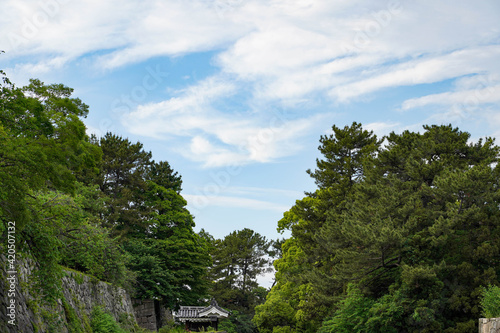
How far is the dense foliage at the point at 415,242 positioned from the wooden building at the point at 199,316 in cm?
883

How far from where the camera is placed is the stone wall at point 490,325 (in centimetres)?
1638

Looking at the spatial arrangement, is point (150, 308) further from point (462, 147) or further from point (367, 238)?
point (462, 147)

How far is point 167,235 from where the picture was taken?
3859 centimetres

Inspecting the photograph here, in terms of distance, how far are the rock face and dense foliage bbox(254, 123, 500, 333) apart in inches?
481

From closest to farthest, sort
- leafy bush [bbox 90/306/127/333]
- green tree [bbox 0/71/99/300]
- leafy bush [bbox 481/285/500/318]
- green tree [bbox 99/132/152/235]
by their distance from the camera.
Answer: green tree [bbox 0/71/99/300] < leafy bush [bbox 481/285/500/318] < leafy bush [bbox 90/306/127/333] < green tree [bbox 99/132/152/235]

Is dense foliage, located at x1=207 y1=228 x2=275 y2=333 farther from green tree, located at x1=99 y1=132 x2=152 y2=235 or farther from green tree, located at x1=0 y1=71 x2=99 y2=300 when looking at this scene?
green tree, located at x1=0 y1=71 x2=99 y2=300

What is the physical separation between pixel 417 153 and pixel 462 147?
8.03ft

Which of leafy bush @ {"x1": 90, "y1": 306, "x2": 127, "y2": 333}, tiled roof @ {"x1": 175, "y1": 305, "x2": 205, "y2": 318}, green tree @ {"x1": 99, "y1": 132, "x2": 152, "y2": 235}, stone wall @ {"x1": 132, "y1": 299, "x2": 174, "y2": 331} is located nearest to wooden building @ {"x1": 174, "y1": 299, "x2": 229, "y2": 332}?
tiled roof @ {"x1": 175, "y1": 305, "x2": 205, "y2": 318}

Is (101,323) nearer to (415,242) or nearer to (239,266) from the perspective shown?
(415,242)

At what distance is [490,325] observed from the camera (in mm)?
16781

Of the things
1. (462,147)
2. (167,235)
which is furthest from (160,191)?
(462,147)

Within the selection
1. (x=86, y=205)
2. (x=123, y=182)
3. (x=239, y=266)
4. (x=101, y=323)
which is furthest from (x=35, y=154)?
(x=239, y=266)

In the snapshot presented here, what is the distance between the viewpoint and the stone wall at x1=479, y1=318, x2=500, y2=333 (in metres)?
16.4

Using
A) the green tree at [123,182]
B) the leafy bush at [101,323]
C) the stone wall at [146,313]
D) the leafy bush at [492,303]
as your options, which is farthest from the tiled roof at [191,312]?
the leafy bush at [492,303]
